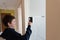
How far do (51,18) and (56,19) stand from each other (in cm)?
5

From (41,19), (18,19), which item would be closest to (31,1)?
(41,19)

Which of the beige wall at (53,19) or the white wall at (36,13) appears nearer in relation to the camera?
the beige wall at (53,19)

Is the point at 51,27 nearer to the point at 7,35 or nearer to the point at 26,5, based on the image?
the point at 7,35

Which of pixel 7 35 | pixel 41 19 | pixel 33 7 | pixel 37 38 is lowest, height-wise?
pixel 37 38

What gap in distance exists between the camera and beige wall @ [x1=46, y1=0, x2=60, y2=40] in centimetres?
62

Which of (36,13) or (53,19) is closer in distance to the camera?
(53,19)

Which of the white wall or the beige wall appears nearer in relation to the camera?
the beige wall

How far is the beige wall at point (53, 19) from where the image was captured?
2.05 feet

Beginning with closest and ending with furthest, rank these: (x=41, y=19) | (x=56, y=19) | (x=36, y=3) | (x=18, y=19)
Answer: (x=56, y=19)
(x=41, y=19)
(x=36, y=3)
(x=18, y=19)

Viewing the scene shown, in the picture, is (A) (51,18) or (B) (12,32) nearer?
(A) (51,18)

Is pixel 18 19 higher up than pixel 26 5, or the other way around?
pixel 26 5

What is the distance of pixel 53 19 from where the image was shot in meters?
0.66

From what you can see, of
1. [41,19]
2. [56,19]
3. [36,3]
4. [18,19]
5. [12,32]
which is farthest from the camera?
[18,19]

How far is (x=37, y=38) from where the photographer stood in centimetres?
198
